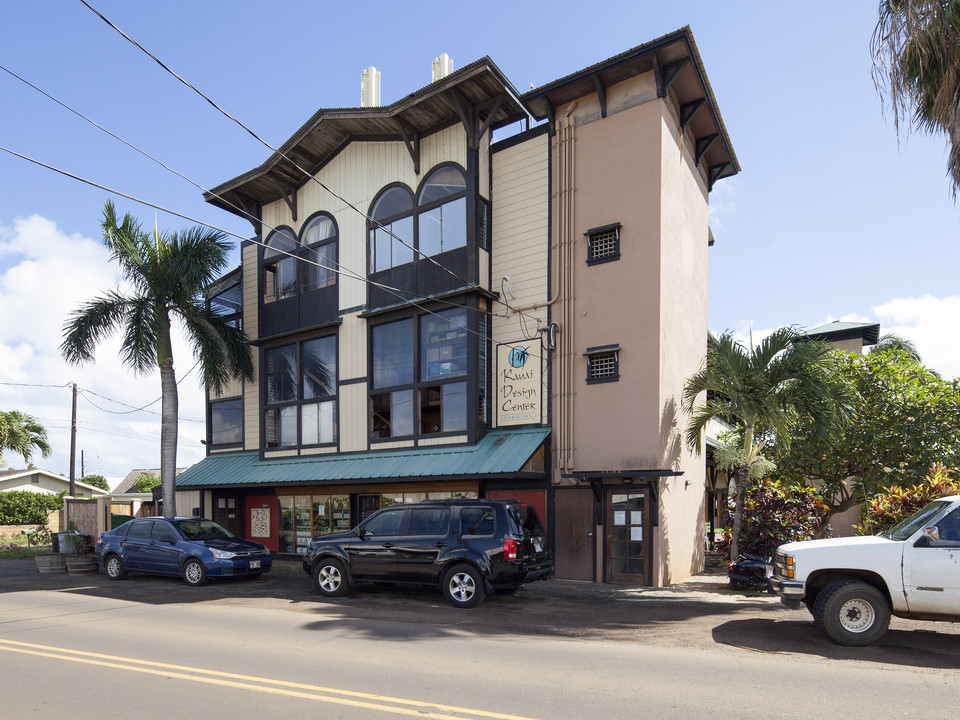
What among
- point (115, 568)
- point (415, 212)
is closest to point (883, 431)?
point (415, 212)

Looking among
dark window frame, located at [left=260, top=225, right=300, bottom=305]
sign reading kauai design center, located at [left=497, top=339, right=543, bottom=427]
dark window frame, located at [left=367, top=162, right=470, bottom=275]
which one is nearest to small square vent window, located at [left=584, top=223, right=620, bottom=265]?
sign reading kauai design center, located at [left=497, top=339, right=543, bottom=427]

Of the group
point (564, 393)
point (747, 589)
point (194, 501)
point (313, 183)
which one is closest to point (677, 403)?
point (564, 393)

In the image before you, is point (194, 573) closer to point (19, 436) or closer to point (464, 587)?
point (464, 587)

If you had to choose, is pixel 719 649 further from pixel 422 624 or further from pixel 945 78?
pixel 945 78

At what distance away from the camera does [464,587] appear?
11.6 meters

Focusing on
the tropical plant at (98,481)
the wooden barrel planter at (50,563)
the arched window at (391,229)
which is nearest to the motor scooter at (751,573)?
the arched window at (391,229)

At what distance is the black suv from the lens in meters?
11.4

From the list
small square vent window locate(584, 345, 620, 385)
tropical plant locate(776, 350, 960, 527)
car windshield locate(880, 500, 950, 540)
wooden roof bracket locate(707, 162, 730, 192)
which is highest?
wooden roof bracket locate(707, 162, 730, 192)

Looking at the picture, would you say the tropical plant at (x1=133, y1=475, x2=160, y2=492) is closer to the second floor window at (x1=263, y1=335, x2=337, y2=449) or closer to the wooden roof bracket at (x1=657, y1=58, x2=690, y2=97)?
the second floor window at (x1=263, y1=335, x2=337, y2=449)

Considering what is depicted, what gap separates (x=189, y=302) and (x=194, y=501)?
303 inches

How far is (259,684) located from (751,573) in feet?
31.3

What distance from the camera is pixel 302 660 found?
7.74m

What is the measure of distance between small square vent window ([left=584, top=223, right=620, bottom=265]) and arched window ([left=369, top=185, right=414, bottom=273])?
192 inches

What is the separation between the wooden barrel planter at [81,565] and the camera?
1755 centimetres
